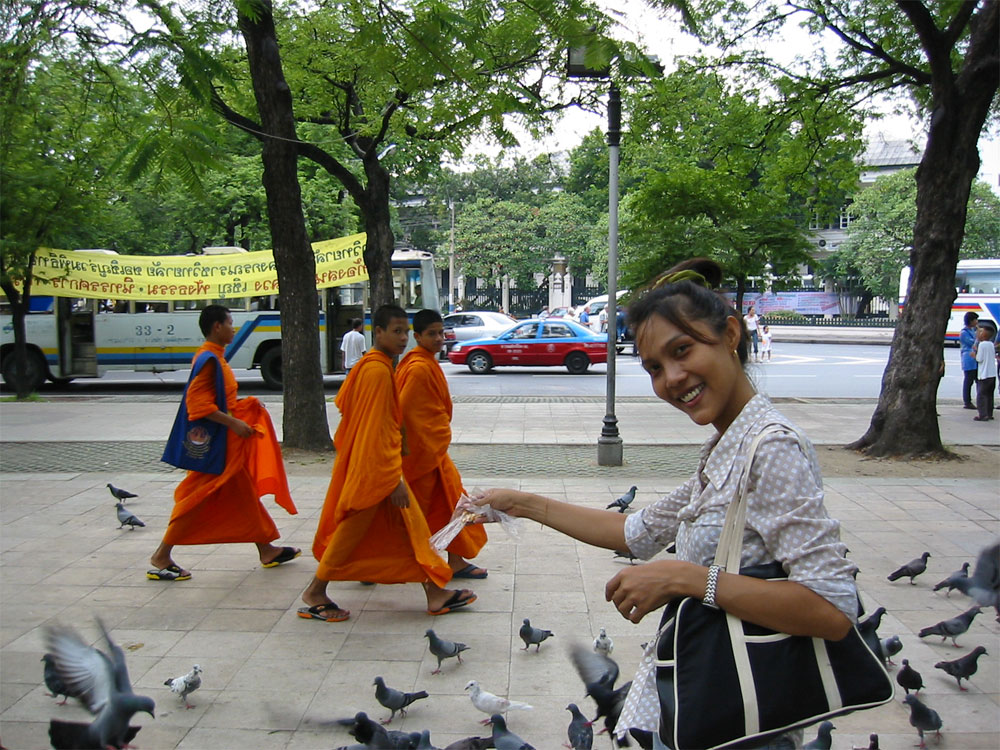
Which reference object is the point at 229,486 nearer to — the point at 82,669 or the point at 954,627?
the point at 82,669

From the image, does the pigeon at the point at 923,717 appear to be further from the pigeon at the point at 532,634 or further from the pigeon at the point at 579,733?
the pigeon at the point at 532,634

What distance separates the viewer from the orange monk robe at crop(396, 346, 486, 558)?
526cm

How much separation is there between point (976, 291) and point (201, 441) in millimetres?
34004

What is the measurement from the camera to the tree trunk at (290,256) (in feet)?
32.1

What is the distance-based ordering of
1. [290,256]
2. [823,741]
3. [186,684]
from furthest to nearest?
[290,256] < [186,684] < [823,741]

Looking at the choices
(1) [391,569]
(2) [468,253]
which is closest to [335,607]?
(1) [391,569]

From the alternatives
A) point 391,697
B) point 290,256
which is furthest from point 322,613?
point 290,256

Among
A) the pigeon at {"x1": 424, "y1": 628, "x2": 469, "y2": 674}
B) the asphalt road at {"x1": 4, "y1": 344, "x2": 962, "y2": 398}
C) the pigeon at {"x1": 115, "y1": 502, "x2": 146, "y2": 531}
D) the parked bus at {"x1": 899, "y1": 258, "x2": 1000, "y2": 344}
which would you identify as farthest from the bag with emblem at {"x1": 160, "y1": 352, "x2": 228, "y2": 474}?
the parked bus at {"x1": 899, "y1": 258, "x2": 1000, "y2": 344}

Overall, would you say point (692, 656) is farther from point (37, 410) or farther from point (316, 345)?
point (37, 410)

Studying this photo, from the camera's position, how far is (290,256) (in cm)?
992

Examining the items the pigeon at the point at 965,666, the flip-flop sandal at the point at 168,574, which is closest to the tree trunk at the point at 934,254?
the pigeon at the point at 965,666

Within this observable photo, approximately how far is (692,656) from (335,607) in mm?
3684

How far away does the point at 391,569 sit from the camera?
486 centimetres

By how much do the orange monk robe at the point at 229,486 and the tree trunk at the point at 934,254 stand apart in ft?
23.3
